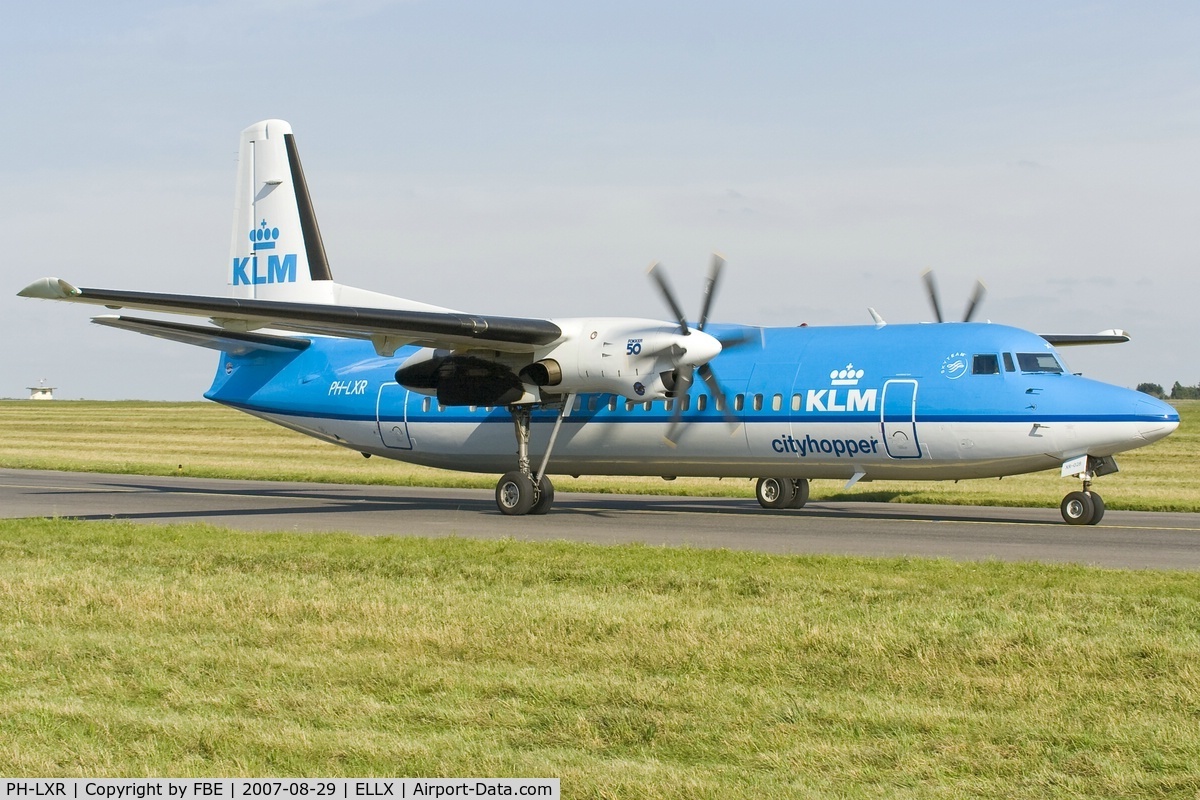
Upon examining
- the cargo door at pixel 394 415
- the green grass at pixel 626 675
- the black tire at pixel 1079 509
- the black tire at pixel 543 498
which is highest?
the cargo door at pixel 394 415

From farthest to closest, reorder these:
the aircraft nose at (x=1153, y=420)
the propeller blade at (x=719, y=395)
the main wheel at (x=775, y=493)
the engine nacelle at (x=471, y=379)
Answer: the main wheel at (x=775, y=493) → the engine nacelle at (x=471, y=379) → the propeller blade at (x=719, y=395) → the aircraft nose at (x=1153, y=420)

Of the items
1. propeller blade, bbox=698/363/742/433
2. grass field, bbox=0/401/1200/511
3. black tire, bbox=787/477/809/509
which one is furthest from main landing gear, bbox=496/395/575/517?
grass field, bbox=0/401/1200/511

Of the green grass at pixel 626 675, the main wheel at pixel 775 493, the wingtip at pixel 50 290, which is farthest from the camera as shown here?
the main wheel at pixel 775 493

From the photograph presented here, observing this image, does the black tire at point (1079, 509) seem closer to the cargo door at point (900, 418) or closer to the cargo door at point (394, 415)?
the cargo door at point (900, 418)

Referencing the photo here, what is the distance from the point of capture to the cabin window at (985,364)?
19.6 metres

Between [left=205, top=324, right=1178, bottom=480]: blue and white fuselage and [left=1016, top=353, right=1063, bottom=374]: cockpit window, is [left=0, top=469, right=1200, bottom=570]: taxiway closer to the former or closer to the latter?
[left=205, top=324, right=1178, bottom=480]: blue and white fuselage

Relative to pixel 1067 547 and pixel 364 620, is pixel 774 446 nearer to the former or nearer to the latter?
pixel 1067 547

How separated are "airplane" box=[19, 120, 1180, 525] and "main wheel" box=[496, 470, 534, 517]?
0.03 metres

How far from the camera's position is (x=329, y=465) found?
140ft

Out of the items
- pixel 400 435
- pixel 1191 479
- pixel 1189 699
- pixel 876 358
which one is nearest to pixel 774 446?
pixel 876 358

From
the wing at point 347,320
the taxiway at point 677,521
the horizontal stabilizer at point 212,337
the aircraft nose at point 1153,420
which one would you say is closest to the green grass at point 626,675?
the taxiway at point 677,521

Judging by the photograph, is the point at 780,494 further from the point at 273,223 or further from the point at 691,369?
the point at 273,223

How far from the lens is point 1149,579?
41.9ft

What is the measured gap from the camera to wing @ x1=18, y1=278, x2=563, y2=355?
667 inches
